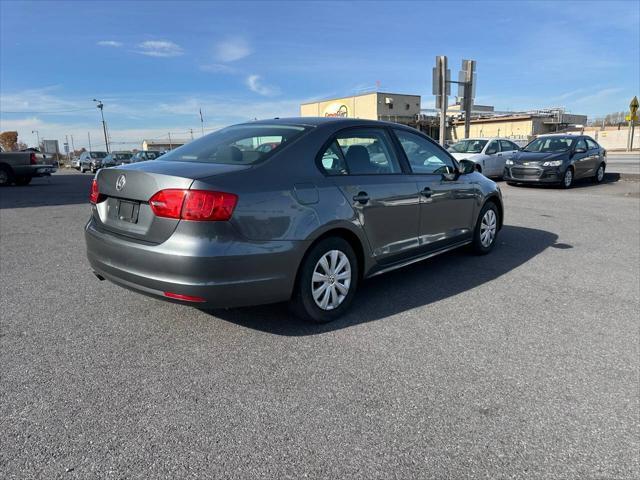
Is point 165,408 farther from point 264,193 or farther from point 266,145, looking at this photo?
point 266,145

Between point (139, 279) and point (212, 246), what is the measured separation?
66cm

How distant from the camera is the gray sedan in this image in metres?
3.13

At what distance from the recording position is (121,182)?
3510 mm

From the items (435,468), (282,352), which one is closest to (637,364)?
(435,468)

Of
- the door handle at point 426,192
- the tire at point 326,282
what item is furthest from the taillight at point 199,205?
the door handle at point 426,192

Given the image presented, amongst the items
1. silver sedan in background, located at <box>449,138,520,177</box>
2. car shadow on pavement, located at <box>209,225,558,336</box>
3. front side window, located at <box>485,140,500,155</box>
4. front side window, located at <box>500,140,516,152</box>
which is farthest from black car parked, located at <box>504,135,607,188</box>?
car shadow on pavement, located at <box>209,225,558,336</box>

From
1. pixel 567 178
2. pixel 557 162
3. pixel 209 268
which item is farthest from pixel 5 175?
pixel 567 178

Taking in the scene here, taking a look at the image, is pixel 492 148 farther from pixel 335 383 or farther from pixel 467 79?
pixel 335 383

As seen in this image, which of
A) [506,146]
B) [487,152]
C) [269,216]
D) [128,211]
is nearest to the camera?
[269,216]

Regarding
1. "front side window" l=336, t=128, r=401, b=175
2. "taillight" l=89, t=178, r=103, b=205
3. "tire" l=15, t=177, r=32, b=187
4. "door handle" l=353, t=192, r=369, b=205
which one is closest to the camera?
"taillight" l=89, t=178, r=103, b=205

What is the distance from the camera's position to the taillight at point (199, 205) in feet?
10.1

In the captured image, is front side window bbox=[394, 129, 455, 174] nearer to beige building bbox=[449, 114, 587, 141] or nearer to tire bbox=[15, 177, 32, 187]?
tire bbox=[15, 177, 32, 187]

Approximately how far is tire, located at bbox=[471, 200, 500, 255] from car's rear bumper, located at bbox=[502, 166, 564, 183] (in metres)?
9.40

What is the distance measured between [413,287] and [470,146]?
47.9 ft
